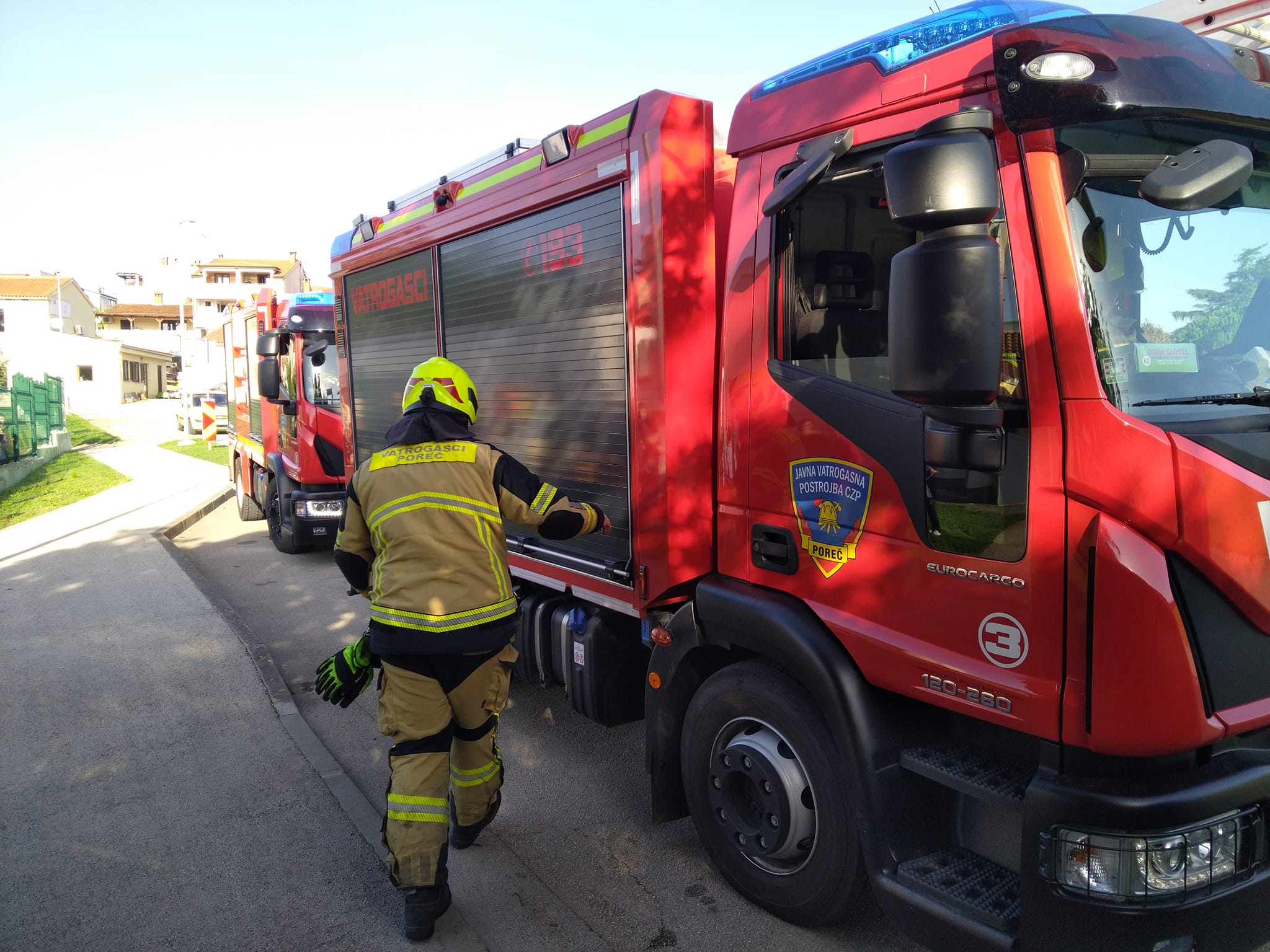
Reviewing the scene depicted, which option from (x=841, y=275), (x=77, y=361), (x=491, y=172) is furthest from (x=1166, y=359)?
(x=77, y=361)

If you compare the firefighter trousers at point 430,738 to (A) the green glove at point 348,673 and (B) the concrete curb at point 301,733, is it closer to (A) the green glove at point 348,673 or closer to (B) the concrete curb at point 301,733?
(A) the green glove at point 348,673

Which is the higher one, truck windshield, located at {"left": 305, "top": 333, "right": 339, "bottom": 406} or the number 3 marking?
truck windshield, located at {"left": 305, "top": 333, "right": 339, "bottom": 406}

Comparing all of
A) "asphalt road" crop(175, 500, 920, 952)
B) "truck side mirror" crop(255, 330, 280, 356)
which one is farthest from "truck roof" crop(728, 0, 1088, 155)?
"truck side mirror" crop(255, 330, 280, 356)

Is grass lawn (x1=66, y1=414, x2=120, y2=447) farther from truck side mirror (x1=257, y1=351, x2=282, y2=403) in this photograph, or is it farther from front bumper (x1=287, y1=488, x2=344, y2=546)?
front bumper (x1=287, y1=488, x2=344, y2=546)

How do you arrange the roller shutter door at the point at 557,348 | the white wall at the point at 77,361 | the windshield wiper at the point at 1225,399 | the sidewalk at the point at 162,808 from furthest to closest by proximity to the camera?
the white wall at the point at 77,361
the roller shutter door at the point at 557,348
the sidewalk at the point at 162,808
the windshield wiper at the point at 1225,399

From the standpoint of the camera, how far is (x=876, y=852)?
2.46 meters

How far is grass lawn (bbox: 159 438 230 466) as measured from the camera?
2086 centimetres

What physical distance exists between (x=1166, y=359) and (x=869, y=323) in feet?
2.53

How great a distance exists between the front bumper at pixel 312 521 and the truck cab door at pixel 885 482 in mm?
7210

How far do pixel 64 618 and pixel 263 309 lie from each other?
17.1 feet

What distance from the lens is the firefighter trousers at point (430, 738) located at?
2.95 m

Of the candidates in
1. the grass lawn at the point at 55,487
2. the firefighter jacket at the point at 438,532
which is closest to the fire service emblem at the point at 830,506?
the firefighter jacket at the point at 438,532

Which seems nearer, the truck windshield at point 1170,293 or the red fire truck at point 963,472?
the red fire truck at point 963,472

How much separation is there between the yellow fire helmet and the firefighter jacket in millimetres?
48
